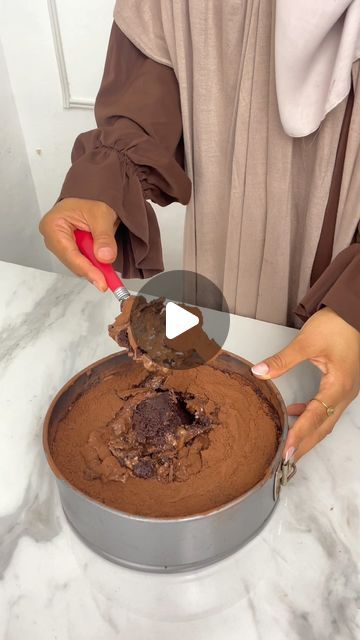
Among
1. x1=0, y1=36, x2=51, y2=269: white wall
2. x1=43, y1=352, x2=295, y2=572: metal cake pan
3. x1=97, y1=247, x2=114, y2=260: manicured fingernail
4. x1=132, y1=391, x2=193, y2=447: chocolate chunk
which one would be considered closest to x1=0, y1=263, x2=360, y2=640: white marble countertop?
x1=43, y1=352, x2=295, y2=572: metal cake pan

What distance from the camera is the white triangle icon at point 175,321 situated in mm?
636

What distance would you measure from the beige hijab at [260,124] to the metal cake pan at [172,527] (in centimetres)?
31

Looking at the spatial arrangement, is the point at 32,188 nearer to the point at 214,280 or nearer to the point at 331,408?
the point at 214,280

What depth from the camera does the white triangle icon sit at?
2.09ft

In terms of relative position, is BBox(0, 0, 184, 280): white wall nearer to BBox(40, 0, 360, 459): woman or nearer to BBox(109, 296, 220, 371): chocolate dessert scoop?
BBox(40, 0, 360, 459): woman

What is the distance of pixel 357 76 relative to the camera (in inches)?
25.7

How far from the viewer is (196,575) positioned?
562mm

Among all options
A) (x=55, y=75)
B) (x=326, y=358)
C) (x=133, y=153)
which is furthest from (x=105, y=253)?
(x=55, y=75)

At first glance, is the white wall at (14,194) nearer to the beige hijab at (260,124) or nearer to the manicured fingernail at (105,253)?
the beige hijab at (260,124)

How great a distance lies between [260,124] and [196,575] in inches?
22.3

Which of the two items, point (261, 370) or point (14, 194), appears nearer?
point (261, 370)

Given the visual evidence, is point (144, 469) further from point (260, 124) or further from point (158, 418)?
point (260, 124)

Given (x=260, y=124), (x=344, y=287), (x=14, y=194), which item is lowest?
(x=14, y=194)
